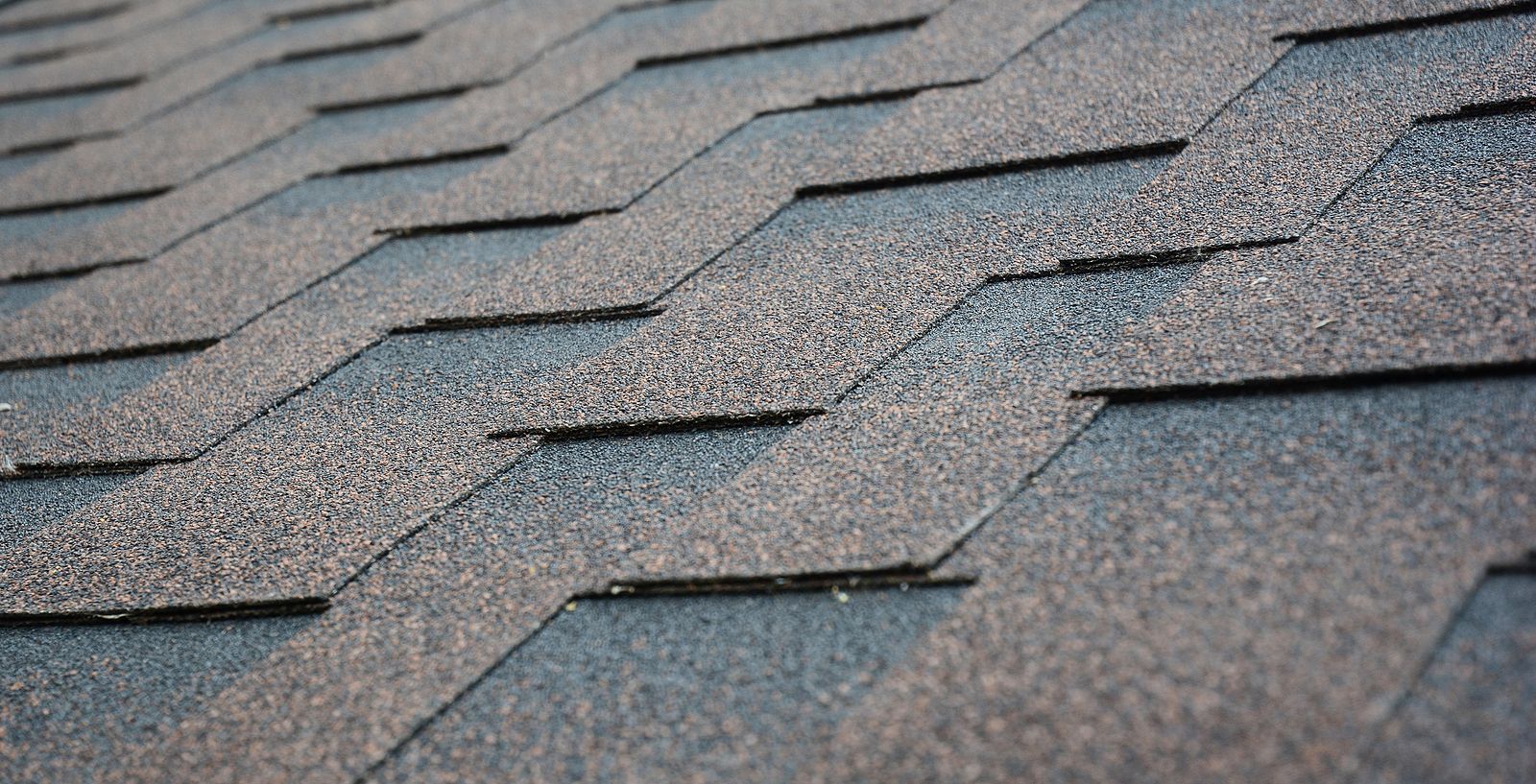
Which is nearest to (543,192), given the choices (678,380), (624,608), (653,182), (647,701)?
(653,182)

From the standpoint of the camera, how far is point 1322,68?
1646 mm

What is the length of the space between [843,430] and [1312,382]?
40cm

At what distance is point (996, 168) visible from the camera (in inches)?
64.2

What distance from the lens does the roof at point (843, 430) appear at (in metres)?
0.88

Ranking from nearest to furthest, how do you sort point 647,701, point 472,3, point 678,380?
1. point 647,701
2. point 678,380
3. point 472,3

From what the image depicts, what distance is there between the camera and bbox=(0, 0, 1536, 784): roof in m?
0.88

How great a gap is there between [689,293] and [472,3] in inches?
67.0

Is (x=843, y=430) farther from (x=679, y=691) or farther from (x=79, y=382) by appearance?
(x=79, y=382)

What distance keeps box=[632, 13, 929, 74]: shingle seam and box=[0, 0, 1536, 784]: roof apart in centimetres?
1

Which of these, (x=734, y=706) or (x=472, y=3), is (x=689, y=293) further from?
Answer: (x=472, y=3)

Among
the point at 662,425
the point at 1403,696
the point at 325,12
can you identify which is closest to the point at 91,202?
the point at 325,12

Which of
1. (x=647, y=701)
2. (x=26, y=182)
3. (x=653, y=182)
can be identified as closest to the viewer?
(x=647, y=701)

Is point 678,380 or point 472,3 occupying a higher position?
point 472,3

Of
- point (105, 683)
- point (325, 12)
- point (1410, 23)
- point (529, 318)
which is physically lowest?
point (105, 683)
